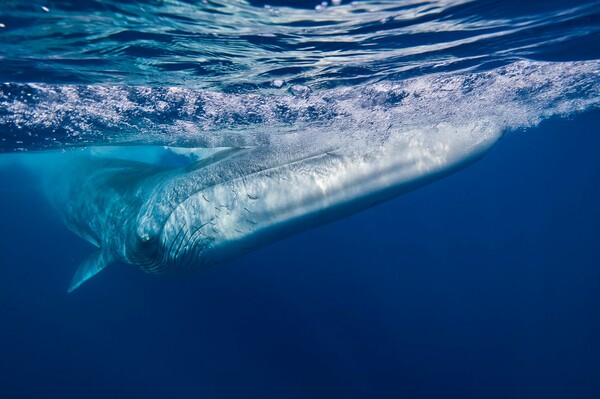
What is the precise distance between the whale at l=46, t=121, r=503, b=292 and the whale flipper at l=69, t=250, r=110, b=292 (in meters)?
0.36

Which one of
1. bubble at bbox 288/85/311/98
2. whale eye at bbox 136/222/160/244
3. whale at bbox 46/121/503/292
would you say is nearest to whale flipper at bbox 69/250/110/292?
whale at bbox 46/121/503/292

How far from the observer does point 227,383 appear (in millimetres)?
18609

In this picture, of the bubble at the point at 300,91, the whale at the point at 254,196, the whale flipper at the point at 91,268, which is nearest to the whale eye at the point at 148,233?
the whale at the point at 254,196

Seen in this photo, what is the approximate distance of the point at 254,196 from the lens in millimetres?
5531

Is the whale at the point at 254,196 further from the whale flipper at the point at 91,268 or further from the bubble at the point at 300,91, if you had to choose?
the bubble at the point at 300,91

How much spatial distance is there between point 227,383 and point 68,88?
661 inches

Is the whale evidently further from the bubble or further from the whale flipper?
the bubble

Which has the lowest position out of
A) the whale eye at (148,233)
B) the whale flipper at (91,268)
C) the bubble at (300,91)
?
the whale flipper at (91,268)

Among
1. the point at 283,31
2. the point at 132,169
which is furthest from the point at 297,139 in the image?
the point at 283,31

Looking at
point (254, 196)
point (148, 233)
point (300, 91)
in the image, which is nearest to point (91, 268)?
point (148, 233)

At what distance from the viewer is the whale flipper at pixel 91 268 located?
752 cm

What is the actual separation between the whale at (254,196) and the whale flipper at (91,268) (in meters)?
0.36

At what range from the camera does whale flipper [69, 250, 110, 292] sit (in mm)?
7516

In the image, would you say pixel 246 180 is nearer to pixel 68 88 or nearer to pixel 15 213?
pixel 68 88
